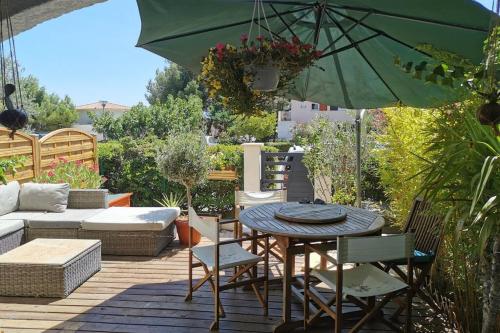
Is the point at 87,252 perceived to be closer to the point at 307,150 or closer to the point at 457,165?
the point at 457,165

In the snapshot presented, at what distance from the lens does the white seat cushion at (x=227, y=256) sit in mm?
3263


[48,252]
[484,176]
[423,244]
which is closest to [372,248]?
[484,176]

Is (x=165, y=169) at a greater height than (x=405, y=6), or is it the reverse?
(x=405, y=6)

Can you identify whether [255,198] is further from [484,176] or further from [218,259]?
[484,176]

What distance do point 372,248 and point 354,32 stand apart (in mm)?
2278

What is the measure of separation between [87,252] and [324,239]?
2.54m

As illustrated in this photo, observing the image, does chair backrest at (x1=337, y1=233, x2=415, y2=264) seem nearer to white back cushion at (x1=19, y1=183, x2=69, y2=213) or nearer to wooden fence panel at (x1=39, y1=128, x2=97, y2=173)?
white back cushion at (x1=19, y1=183, x2=69, y2=213)

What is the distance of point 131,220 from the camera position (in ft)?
16.3

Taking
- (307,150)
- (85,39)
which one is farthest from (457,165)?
(85,39)

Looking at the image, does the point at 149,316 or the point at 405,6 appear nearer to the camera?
the point at 405,6

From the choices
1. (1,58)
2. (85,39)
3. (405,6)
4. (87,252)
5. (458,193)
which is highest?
(85,39)

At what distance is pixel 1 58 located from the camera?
8.14ft

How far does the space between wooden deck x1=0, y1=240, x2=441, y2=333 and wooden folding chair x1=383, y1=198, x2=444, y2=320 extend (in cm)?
31

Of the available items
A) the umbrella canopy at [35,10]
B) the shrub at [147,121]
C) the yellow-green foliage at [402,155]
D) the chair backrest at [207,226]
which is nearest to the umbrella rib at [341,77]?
the yellow-green foliage at [402,155]
